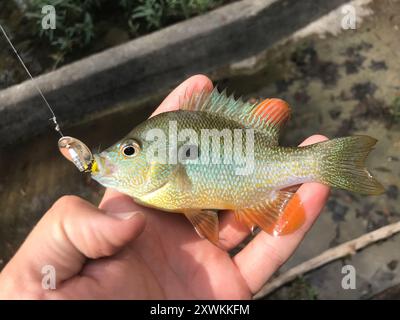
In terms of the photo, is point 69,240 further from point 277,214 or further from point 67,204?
point 277,214

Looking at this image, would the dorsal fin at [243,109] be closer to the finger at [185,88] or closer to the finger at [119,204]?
the finger at [185,88]

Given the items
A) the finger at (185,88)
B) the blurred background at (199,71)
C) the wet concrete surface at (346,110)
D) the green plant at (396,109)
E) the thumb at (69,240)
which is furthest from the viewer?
the green plant at (396,109)

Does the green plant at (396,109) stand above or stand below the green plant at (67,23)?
below

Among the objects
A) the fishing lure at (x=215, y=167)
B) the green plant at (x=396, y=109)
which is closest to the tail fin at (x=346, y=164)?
the fishing lure at (x=215, y=167)

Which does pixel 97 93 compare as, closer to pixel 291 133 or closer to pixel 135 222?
pixel 291 133

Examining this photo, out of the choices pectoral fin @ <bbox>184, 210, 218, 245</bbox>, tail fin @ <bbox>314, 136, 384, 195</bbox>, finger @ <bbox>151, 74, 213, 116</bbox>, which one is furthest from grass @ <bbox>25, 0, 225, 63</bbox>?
pectoral fin @ <bbox>184, 210, 218, 245</bbox>

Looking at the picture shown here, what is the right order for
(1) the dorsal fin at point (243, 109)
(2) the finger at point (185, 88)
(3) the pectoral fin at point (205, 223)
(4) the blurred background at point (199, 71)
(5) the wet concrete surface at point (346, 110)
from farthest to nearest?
(4) the blurred background at point (199, 71) < (5) the wet concrete surface at point (346, 110) < (2) the finger at point (185, 88) < (1) the dorsal fin at point (243, 109) < (3) the pectoral fin at point (205, 223)

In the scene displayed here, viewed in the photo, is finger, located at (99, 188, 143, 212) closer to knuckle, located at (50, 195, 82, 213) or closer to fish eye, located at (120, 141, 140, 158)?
fish eye, located at (120, 141, 140, 158)
